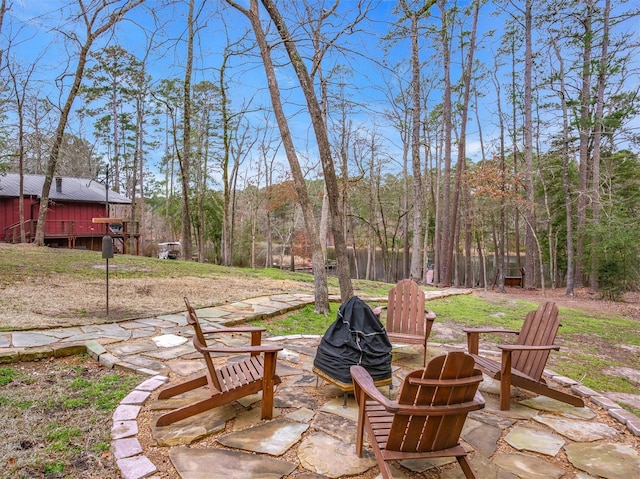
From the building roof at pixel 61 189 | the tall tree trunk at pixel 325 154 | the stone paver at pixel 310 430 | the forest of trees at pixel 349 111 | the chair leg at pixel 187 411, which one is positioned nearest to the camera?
the stone paver at pixel 310 430

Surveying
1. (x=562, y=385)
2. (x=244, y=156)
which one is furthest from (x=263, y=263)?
(x=562, y=385)

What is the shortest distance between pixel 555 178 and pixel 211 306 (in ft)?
52.8

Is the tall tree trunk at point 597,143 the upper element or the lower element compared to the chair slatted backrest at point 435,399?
upper

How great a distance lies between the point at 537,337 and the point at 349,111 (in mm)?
9553

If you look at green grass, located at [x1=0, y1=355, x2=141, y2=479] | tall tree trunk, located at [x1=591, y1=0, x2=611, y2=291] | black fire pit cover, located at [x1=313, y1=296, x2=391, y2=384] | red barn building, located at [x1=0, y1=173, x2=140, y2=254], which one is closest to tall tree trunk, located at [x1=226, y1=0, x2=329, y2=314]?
black fire pit cover, located at [x1=313, y1=296, x2=391, y2=384]

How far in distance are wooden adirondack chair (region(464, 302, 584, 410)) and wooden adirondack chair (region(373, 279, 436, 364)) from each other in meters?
0.64

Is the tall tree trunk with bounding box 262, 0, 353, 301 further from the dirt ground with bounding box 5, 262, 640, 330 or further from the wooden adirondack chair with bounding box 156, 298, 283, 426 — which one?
the wooden adirondack chair with bounding box 156, 298, 283, 426

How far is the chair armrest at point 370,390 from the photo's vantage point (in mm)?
1685

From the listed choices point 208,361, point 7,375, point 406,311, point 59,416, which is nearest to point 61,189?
point 7,375

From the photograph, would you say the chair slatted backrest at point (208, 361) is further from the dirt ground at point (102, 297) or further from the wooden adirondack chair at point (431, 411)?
the dirt ground at point (102, 297)

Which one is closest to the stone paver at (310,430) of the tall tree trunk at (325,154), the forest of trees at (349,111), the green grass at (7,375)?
the green grass at (7,375)

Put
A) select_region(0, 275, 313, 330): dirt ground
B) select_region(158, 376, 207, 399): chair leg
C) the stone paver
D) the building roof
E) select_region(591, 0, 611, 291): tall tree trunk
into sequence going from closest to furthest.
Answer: the stone paver, select_region(158, 376, 207, 399): chair leg, select_region(0, 275, 313, 330): dirt ground, select_region(591, 0, 611, 291): tall tree trunk, the building roof

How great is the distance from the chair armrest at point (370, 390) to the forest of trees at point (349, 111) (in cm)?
302

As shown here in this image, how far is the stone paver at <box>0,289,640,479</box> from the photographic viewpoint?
1955 mm
